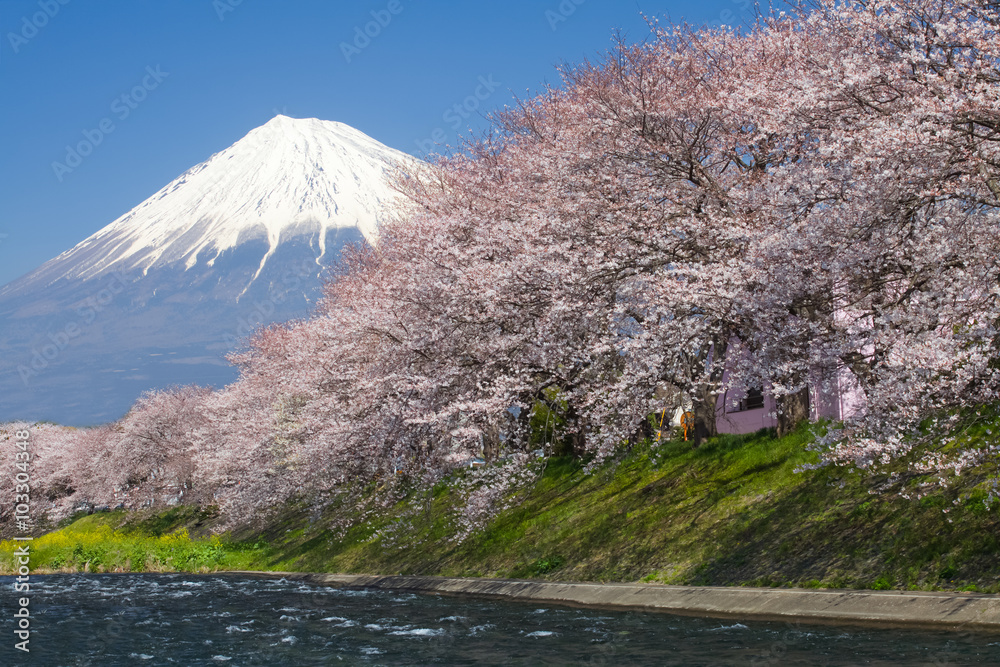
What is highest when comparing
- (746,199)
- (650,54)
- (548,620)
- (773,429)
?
(650,54)

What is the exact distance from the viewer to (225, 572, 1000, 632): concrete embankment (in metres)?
13.0

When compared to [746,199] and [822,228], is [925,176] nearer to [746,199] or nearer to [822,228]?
[822,228]

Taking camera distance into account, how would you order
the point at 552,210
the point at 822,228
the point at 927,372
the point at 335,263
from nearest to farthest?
the point at 927,372, the point at 822,228, the point at 552,210, the point at 335,263

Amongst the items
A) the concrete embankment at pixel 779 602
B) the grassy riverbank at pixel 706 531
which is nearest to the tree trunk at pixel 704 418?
the grassy riverbank at pixel 706 531

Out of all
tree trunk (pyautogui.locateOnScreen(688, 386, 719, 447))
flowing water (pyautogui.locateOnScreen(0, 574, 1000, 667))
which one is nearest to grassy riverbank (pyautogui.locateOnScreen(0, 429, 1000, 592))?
tree trunk (pyautogui.locateOnScreen(688, 386, 719, 447))

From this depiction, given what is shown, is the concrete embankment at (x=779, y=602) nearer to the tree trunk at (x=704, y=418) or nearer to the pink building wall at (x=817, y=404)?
the pink building wall at (x=817, y=404)

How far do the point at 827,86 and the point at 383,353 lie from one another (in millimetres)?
14962

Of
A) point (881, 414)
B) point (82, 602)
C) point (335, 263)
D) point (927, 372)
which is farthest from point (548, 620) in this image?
point (335, 263)

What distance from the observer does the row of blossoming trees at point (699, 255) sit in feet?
47.8

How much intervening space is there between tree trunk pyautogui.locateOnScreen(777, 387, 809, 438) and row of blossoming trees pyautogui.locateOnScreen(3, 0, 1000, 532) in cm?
15

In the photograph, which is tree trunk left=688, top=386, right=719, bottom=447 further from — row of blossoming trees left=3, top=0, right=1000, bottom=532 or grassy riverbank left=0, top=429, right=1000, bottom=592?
grassy riverbank left=0, top=429, right=1000, bottom=592

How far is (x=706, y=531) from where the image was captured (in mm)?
20906

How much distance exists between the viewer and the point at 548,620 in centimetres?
1722

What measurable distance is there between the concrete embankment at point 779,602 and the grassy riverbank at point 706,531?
864 millimetres
